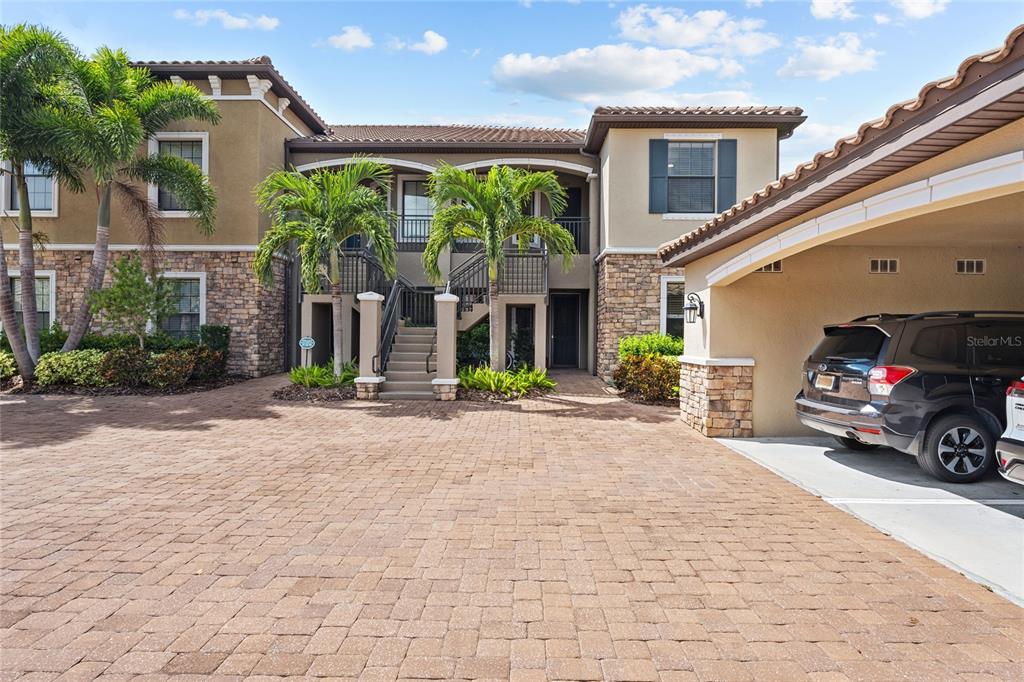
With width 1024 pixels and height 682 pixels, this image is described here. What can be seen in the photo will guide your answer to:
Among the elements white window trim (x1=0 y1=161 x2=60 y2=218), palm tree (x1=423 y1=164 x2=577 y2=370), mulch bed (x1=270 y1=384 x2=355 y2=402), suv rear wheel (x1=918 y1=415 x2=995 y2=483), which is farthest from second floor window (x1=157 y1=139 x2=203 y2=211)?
suv rear wheel (x1=918 y1=415 x2=995 y2=483)

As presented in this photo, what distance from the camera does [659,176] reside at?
1495 centimetres

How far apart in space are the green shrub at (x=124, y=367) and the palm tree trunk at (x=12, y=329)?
2044 millimetres

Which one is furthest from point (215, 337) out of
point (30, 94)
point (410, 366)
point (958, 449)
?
point (958, 449)

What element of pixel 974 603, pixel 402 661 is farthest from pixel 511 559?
pixel 974 603

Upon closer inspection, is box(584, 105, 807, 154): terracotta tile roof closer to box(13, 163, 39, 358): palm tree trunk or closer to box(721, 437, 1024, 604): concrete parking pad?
box(721, 437, 1024, 604): concrete parking pad

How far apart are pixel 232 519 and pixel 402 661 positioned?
114 inches

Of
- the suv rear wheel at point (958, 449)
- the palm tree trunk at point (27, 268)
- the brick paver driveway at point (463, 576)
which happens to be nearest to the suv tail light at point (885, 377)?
the suv rear wheel at point (958, 449)

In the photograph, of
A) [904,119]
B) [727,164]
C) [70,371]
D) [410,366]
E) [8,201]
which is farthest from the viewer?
[8,201]

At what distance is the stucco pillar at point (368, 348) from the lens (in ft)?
41.5

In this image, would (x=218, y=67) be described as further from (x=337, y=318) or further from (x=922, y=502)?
(x=922, y=502)

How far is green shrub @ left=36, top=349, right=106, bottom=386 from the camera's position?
42.8 ft

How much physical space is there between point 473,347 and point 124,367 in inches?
332

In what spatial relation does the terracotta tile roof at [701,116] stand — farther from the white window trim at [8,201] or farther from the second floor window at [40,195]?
the second floor window at [40,195]

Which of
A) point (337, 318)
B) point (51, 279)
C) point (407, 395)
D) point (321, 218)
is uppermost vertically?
point (321, 218)
